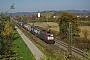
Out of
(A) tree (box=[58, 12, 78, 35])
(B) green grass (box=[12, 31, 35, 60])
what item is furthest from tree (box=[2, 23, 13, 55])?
(A) tree (box=[58, 12, 78, 35])

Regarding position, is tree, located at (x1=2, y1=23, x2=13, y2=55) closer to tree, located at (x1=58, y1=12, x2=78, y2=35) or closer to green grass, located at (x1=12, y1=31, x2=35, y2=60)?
green grass, located at (x1=12, y1=31, x2=35, y2=60)

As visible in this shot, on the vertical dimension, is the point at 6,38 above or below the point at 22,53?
above

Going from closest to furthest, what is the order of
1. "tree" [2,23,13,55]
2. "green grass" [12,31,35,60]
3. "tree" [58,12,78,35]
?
"tree" [2,23,13,55]
"green grass" [12,31,35,60]
"tree" [58,12,78,35]

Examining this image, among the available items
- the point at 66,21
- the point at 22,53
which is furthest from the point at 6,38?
the point at 66,21

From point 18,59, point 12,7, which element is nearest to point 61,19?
point 18,59

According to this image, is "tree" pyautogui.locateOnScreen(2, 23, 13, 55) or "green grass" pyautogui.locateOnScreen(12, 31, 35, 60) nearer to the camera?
"tree" pyautogui.locateOnScreen(2, 23, 13, 55)

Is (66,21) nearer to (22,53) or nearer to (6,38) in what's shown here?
(22,53)

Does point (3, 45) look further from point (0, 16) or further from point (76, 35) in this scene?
point (76, 35)

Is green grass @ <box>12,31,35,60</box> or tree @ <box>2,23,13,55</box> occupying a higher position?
tree @ <box>2,23,13,55</box>

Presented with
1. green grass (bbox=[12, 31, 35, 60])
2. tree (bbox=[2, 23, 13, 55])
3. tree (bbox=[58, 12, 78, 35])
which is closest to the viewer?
tree (bbox=[2, 23, 13, 55])

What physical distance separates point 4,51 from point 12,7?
525 cm

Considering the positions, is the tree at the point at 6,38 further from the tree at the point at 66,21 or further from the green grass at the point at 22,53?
the tree at the point at 66,21

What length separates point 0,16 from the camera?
19094 millimetres

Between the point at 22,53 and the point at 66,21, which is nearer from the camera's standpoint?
the point at 22,53
